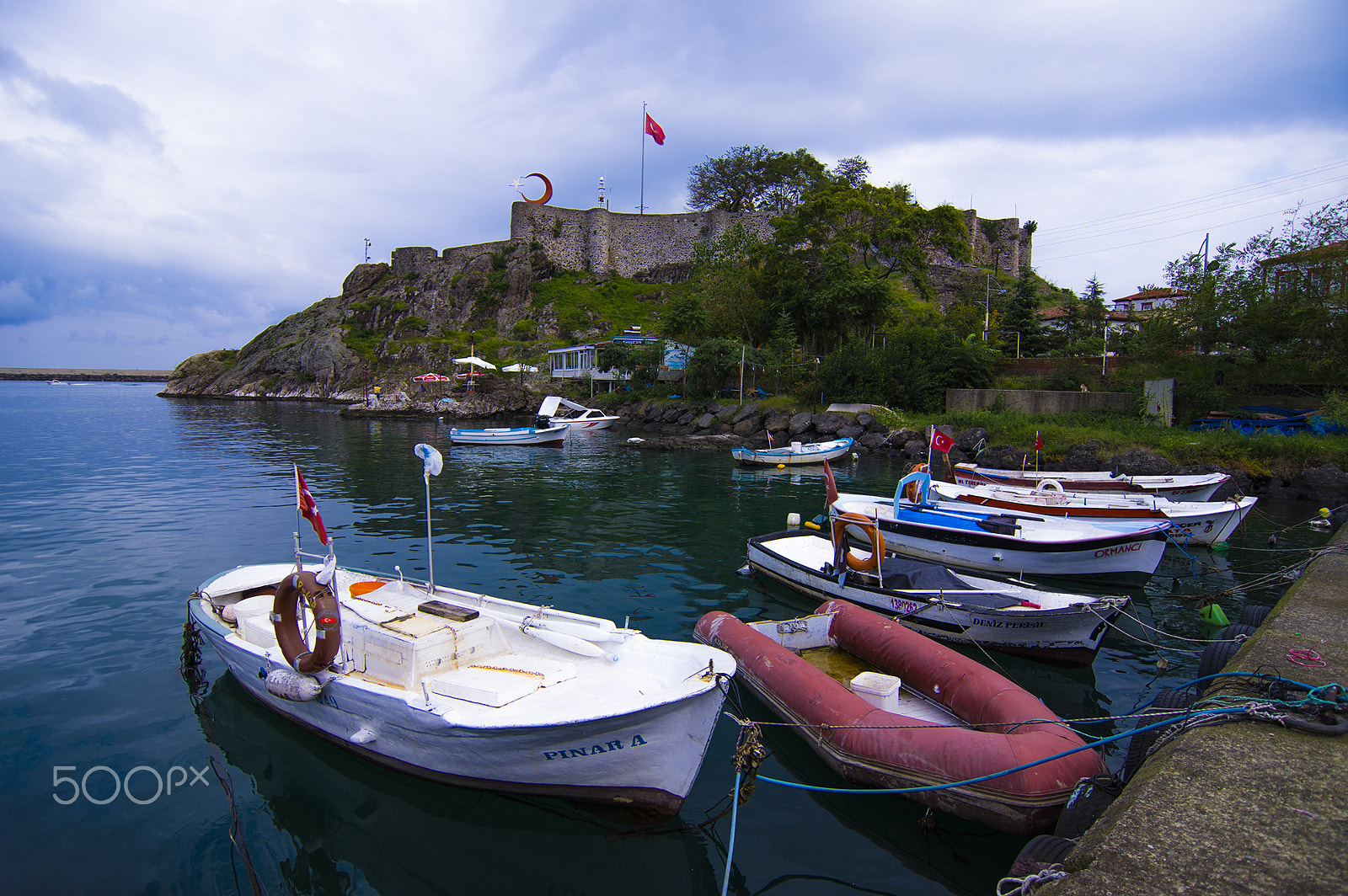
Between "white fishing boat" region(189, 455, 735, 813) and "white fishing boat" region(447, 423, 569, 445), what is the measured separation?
102 ft

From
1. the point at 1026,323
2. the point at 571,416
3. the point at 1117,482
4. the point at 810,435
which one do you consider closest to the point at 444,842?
the point at 1117,482

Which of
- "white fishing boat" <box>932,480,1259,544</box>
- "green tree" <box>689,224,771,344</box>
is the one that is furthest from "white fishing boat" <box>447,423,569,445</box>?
"white fishing boat" <box>932,480,1259,544</box>

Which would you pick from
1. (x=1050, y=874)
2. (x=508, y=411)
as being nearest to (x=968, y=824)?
(x=1050, y=874)

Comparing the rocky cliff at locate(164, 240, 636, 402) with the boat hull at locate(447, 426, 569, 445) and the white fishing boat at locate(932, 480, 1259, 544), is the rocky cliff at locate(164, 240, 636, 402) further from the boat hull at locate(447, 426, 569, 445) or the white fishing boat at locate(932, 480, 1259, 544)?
the white fishing boat at locate(932, 480, 1259, 544)

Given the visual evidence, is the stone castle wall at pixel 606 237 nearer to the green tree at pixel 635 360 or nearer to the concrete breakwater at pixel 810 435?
the green tree at pixel 635 360

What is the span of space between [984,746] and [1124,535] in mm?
8876

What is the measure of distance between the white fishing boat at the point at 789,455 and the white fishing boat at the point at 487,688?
2290 cm

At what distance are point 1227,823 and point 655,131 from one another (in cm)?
7250

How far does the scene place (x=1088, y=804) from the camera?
17.2 ft

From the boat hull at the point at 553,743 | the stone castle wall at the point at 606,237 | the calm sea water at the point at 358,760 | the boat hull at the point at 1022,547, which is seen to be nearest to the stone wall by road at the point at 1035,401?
the calm sea water at the point at 358,760

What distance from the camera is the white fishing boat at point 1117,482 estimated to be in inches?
764

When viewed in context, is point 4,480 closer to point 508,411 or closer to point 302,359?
point 508,411

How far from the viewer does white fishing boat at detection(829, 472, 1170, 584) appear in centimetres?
1268

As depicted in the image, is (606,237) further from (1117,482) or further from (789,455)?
(1117,482)
